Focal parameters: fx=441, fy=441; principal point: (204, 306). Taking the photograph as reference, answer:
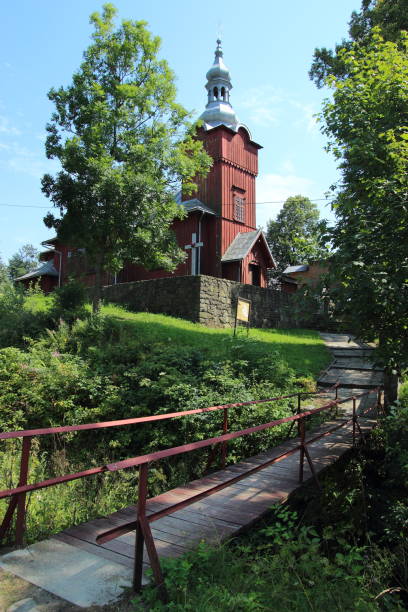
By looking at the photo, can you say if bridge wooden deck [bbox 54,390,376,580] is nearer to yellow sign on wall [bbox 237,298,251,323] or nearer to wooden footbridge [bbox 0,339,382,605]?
wooden footbridge [bbox 0,339,382,605]

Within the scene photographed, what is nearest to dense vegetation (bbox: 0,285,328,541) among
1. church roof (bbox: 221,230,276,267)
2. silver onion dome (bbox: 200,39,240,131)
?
church roof (bbox: 221,230,276,267)

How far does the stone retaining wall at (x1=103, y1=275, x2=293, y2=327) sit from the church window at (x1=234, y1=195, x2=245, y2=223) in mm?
6658

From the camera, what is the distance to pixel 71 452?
7.43 metres

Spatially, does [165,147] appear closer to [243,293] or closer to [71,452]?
[243,293]

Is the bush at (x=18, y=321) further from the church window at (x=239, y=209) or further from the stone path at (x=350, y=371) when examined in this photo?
the church window at (x=239, y=209)

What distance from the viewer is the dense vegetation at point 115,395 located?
18.9ft

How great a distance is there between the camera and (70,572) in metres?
2.98

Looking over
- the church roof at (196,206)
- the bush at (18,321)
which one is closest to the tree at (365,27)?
the church roof at (196,206)

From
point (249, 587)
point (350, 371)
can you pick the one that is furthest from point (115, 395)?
point (350, 371)

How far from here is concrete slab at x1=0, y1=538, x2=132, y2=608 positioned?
2.72 meters

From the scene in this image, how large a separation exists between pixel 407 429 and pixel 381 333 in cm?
133

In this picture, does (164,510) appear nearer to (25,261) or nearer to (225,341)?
(225,341)

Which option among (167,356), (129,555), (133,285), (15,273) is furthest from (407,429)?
(15,273)

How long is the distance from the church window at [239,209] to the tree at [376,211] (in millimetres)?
17015
